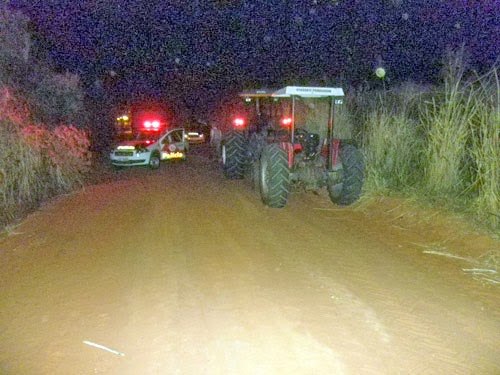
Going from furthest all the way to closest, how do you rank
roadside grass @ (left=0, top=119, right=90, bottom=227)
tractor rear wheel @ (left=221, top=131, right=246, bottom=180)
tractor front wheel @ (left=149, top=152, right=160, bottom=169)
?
tractor front wheel @ (left=149, top=152, right=160, bottom=169) → tractor rear wheel @ (left=221, top=131, right=246, bottom=180) → roadside grass @ (left=0, top=119, right=90, bottom=227)

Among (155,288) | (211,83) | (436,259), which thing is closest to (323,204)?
(436,259)

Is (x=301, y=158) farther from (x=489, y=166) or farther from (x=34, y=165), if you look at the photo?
(x=34, y=165)

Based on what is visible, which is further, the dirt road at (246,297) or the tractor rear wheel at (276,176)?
the tractor rear wheel at (276,176)

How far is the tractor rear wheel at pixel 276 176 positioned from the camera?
11203 millimetres

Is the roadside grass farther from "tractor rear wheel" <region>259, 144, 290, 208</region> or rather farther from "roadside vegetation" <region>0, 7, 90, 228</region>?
"tractor rear wheel" <region>259, 144, 290, 208</region>

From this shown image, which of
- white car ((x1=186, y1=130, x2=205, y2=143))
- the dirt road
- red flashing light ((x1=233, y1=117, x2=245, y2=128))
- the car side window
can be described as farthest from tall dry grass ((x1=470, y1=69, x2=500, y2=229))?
white car ((x1=186, y1=130, x2=205, y2=143))

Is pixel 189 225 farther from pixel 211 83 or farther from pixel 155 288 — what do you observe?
pixel 211 83

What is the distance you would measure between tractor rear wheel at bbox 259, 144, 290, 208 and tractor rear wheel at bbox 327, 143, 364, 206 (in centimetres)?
107

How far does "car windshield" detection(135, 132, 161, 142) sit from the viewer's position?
22.4 m

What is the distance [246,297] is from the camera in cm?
603

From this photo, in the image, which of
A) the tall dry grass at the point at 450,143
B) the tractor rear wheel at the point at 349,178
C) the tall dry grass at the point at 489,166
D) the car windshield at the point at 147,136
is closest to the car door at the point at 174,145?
the car windshield at the point at 147,136

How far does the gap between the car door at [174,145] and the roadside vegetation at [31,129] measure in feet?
12.6

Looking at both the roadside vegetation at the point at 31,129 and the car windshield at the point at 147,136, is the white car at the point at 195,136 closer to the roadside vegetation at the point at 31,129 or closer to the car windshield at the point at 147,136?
the car windshield at the point at 147,136

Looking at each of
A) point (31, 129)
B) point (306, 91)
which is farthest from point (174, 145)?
point (306, 91)
